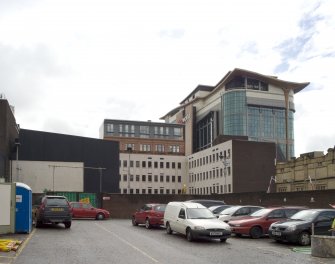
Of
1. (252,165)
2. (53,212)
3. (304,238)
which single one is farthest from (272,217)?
(252,165)

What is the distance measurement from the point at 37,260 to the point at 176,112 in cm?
14951

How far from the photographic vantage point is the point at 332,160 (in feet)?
173

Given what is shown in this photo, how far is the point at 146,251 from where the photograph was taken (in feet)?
52.1

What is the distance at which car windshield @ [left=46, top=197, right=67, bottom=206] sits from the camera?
25.6 meters

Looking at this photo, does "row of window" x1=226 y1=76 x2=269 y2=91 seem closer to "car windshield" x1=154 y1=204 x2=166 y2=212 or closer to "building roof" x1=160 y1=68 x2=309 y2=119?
"building roof" x1=160 y1=68 x2=309 y2=119

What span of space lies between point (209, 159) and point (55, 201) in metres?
79.2

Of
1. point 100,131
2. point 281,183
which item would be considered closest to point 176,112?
point 100,131

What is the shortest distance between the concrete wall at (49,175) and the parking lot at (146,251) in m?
40.4

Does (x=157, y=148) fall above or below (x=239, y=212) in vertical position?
above

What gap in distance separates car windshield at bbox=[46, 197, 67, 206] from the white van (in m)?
5.97

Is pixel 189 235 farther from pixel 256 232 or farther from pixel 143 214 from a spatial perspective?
pixel 143 214

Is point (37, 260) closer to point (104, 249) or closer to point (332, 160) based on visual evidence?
point (104, 249)

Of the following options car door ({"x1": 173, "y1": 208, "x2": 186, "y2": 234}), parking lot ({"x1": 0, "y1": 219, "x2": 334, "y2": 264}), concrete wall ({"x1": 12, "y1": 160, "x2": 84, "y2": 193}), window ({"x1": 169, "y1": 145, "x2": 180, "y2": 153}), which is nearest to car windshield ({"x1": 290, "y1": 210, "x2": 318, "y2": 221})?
parking lot ({"x1": 0, "y1": 219, "x2": 334, "y2": 264})

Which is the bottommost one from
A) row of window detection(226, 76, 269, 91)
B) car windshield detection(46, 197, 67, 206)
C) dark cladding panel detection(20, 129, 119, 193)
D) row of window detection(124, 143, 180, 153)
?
car windshield detection(46, 197, 67, 206)
